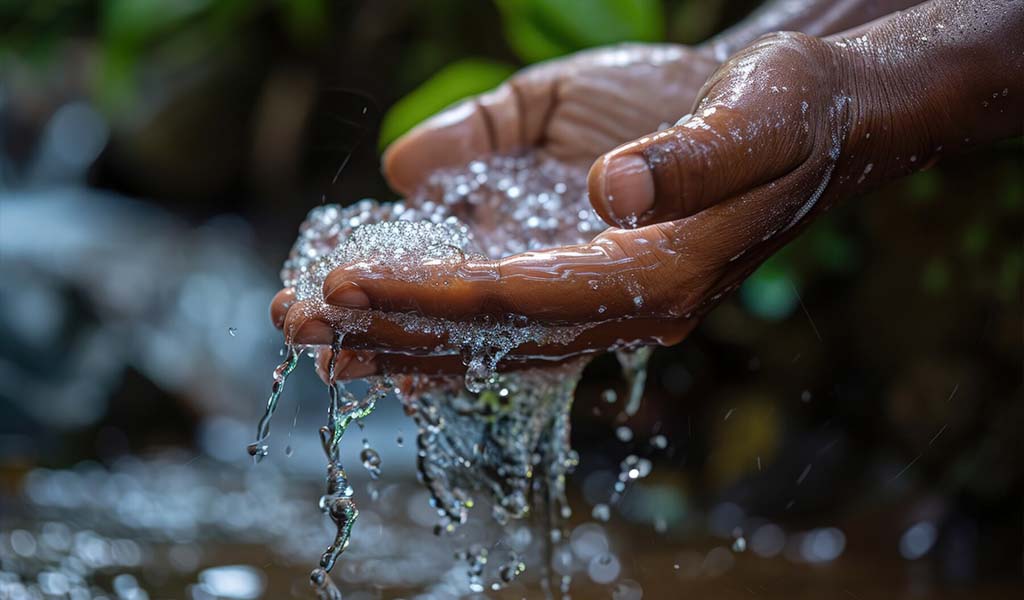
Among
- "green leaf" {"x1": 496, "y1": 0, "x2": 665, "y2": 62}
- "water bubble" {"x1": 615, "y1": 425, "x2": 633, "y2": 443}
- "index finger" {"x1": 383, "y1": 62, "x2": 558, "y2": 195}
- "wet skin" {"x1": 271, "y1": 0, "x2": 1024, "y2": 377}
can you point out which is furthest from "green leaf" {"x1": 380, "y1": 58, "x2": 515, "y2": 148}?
"wet skin" {"x1": 271, "y1": 0, "x2": 1024, "y2": 377}

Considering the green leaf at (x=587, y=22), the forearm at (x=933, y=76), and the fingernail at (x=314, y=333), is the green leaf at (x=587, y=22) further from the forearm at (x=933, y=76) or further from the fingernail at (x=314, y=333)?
the fingernail at (x=314, y=333)

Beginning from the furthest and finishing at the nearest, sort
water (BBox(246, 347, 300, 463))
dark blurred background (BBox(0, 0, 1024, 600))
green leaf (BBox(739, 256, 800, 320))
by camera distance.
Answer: green leaf (BBox(739, 256, 800, 320)), dark blurred background (BBox(0, 0, 1024, 600)), water (BBox(246, 347, 300, 463))

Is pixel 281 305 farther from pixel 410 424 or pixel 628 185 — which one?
pixel 410 424

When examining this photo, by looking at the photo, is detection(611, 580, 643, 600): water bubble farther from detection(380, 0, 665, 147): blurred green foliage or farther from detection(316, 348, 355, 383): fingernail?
detection(380, 0, 665, 147): blurred green foliage

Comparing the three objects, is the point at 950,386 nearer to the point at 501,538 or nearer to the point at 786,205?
the point at 501,538

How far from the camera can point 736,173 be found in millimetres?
944

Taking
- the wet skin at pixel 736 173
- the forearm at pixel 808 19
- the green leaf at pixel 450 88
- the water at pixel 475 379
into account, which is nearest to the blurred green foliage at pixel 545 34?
the green leaf at pixel 450 88

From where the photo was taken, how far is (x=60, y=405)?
2.98 m

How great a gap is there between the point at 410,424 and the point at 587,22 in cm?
151

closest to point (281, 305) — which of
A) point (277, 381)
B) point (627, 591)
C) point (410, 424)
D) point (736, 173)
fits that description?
point (277, 381)

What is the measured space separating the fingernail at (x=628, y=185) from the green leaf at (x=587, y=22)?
1174mm

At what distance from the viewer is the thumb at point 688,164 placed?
889 mm

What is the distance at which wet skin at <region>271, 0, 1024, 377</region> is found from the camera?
92 centimetres

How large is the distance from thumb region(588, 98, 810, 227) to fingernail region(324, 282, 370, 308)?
0.25 metres
